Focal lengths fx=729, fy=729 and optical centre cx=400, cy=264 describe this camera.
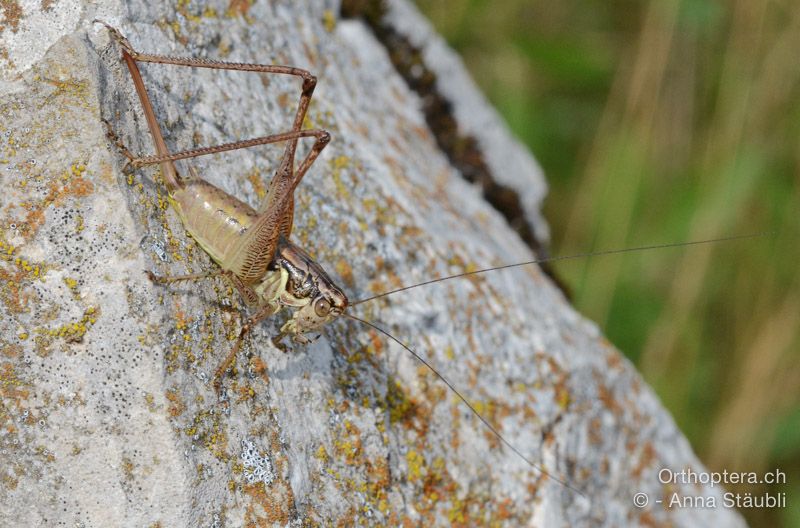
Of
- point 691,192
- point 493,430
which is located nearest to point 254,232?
point 493,430

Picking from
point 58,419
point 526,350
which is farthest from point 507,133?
point 58,419

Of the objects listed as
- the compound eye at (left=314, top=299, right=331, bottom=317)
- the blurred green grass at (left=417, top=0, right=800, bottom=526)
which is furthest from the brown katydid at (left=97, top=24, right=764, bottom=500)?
the blurred green grass at (left=417, top=0, right=800, bottom=526)

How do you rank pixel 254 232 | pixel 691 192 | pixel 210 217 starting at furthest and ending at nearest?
pixel 691 192 < pixel 254 232 < pixel 210 217

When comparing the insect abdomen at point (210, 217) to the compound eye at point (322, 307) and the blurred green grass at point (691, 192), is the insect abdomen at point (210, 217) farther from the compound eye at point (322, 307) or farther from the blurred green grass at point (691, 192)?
the blurred green grass at point (691, 192)

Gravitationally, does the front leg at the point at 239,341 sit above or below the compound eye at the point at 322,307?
below

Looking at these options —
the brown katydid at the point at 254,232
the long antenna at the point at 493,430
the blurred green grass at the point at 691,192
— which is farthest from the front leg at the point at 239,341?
the blurred green grass at the point at 691,192

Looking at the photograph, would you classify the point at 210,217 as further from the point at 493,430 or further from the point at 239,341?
the point at 493,430

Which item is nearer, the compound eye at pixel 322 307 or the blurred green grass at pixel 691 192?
the compound eye at pixel 322 307
